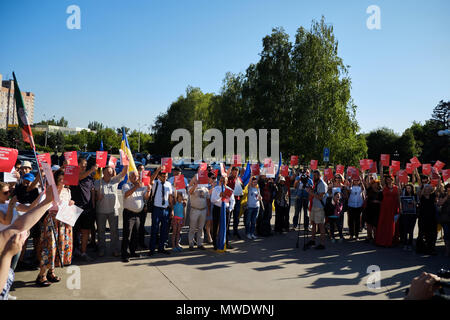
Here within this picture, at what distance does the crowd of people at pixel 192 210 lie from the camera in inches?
226

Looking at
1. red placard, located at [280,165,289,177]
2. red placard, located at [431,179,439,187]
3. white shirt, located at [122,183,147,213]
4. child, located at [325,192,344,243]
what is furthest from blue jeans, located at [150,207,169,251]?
red placard, located at [431,179,439,187]

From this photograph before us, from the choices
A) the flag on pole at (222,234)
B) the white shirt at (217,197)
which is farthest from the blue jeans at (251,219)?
the flag on pole at (222,234)

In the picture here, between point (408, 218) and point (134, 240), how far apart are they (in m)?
6.98

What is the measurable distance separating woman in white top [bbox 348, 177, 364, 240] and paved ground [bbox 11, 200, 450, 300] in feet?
4.78

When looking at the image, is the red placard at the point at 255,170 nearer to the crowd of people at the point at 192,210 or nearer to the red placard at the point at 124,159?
the crowd of people at the point at 192,210

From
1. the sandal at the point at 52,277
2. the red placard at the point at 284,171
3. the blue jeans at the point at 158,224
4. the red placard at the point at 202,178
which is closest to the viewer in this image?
the sandal at the point at 52,277

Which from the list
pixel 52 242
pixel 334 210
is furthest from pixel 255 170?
pixel 52 242

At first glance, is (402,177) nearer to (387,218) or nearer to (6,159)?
(387,218)

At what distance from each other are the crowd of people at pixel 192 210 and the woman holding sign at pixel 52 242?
0.05 ft

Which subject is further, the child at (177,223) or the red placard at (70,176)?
the child at (177,223)

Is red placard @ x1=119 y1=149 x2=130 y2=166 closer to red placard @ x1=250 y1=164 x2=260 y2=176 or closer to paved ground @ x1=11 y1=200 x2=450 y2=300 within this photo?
paved ground @ x1=11 y1=200 x2=450 y2=300

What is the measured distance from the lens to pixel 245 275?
5.92 m

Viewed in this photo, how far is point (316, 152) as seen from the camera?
27.3 meters

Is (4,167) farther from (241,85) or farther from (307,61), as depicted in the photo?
(241,85)
